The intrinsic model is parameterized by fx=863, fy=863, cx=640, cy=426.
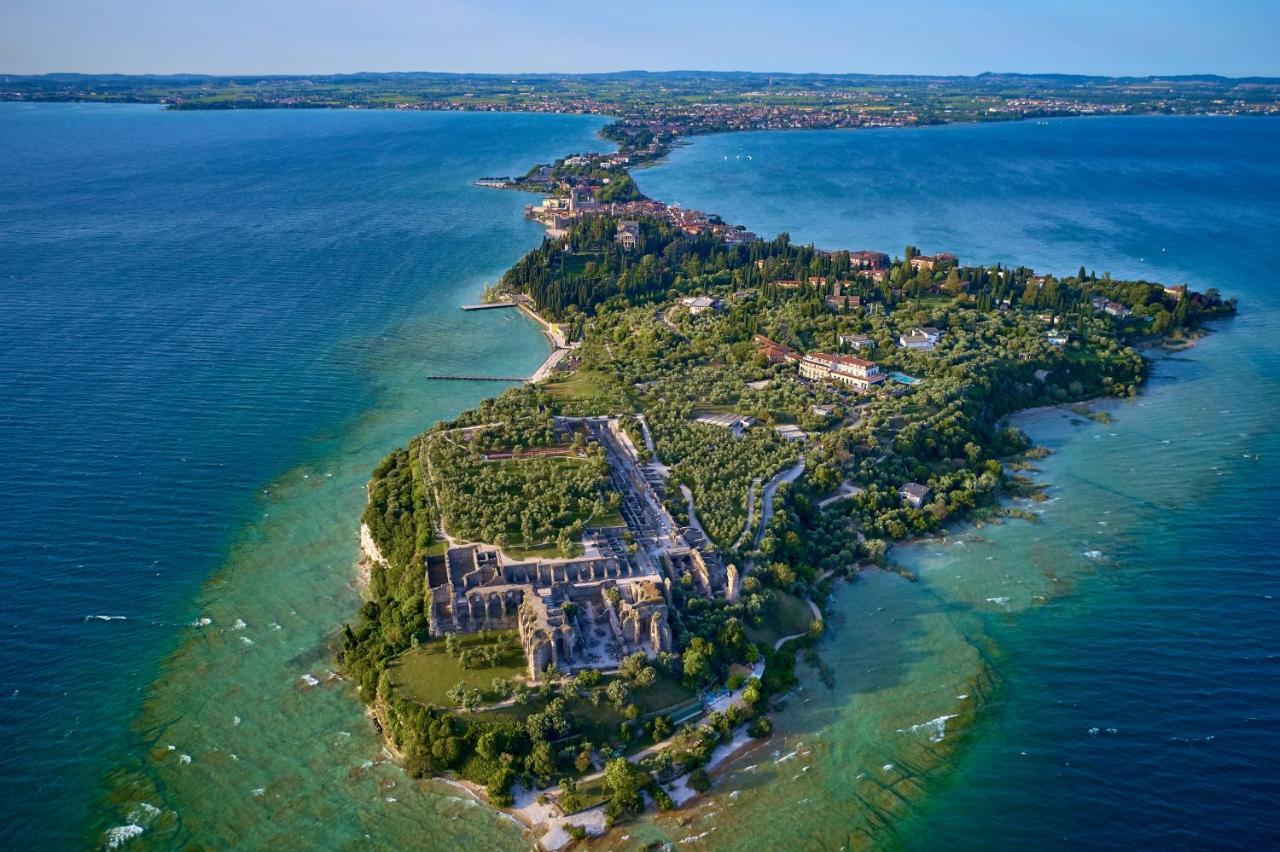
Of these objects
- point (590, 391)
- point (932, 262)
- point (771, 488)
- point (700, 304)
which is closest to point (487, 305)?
point (700, 304)

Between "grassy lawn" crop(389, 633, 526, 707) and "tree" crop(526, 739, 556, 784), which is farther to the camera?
"grassy lawn" crop(389, 633, 526, 707)

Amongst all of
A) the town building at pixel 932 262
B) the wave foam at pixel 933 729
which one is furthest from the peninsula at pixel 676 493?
the wave foam at pixel 933 729

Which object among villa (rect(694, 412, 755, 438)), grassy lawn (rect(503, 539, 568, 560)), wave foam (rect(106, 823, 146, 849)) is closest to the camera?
wave foam (rect(106, 823, 146, 849))

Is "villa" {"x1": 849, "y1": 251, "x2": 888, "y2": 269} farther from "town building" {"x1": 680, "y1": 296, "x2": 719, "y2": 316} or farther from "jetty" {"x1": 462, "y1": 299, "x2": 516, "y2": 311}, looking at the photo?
"jetty" {"x1": 462, "y1": 299, "x2": 516, "y2": 311}

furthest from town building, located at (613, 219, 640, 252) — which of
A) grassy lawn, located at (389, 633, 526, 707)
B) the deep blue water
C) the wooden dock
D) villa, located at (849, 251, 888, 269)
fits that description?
grassy lawn, located at (389, 633, 526, 707)

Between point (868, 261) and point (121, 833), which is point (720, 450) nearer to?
point (121, 833)

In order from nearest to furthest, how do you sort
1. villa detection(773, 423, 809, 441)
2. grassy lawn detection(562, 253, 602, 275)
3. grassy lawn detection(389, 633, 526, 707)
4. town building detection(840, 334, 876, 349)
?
grassy lawn detection(389, 633, 526, 707) < villa detection(773, 423, 809, 441) < town building detection(840, 334, 876, 349) < grassy lawn detection(562, 253, 602, 275)

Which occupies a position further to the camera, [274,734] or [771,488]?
[771,488]

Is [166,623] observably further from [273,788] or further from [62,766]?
[273,788]
